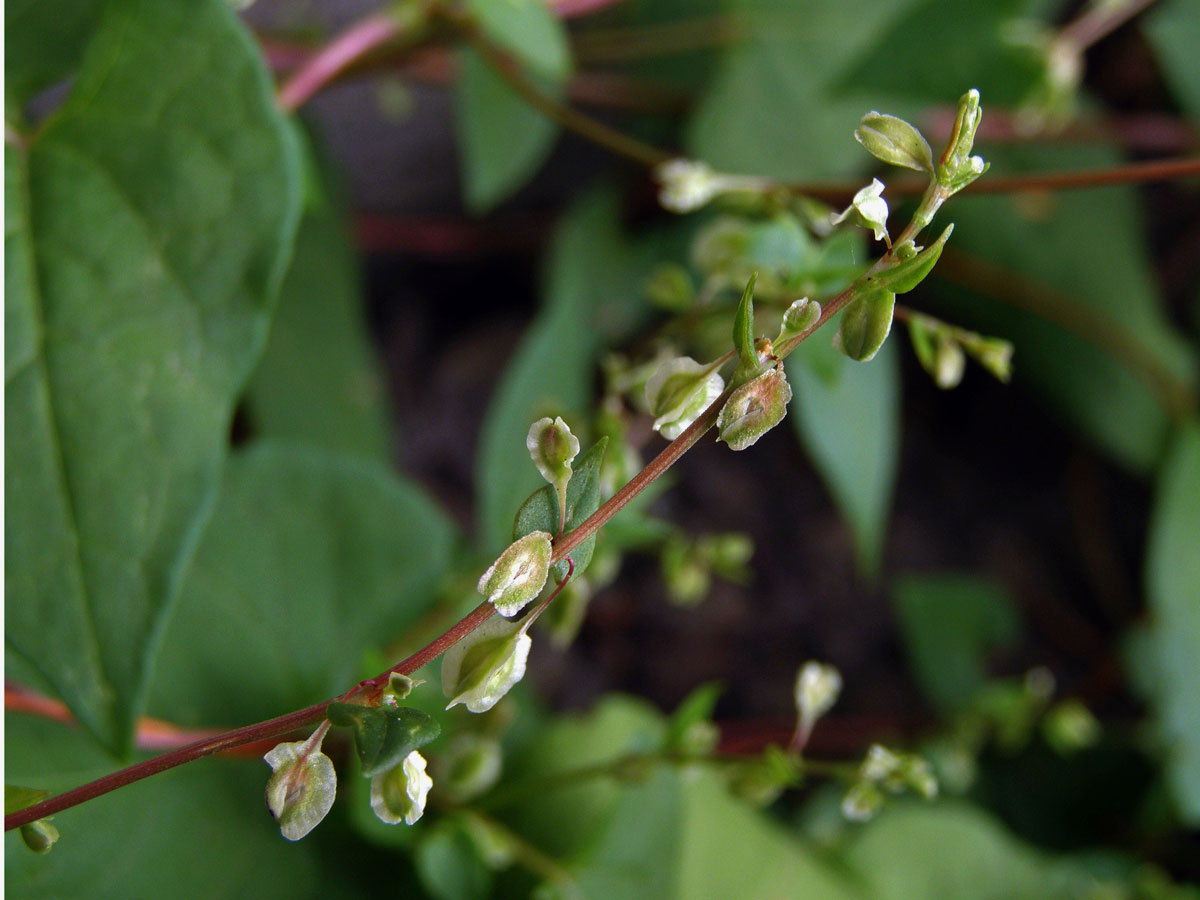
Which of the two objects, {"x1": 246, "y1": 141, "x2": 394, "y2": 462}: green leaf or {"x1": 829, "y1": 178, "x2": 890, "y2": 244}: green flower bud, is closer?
{"x1": 829, "y1": 178, "x2": 890, "y2": 244}: green flower bud

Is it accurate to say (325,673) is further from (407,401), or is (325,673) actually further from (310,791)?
(407,401)

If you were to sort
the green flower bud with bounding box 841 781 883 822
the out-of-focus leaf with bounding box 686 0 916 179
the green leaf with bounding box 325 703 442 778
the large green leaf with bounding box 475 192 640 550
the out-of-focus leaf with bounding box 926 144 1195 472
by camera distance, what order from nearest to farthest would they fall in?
the green leaf with bounding box 325 703 442 778 < the green flower bud with bounding box 841 781 883 822 < the large green leaf with bounding box 475 192 640 550 < the out-of-focus leaf with bounding box 686 0 916 179 < the out-of-focus leaf with bounding box 926 144 1195 472

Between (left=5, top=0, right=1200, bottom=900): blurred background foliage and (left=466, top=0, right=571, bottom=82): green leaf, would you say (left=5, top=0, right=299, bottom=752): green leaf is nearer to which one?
(left=5, top=0, right=1200, bottom=900): blurred background foliage

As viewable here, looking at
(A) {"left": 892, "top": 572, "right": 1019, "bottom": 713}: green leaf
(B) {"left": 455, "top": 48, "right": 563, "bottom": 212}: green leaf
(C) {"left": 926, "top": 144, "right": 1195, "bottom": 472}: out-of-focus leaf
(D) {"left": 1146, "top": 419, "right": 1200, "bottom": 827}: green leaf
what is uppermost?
(B) {"left": 455, "top": 48, "right": 563, "bottom": 212}: green leaf

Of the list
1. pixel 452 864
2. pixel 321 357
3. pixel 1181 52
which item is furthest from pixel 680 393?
pixel 1181 52

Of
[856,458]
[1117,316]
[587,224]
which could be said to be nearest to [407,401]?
[587,224]

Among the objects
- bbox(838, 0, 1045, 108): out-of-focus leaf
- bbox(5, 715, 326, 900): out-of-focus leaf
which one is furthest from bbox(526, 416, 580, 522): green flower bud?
bbox(838, 0, 1045, 108): out-of-focus leaf
